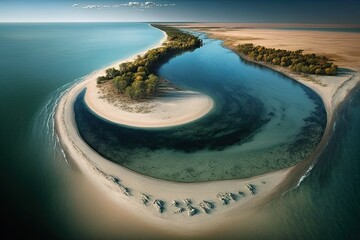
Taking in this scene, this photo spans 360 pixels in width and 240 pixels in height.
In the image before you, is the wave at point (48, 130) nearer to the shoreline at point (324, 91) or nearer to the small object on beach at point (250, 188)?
the small object on beach at point (250, 188)

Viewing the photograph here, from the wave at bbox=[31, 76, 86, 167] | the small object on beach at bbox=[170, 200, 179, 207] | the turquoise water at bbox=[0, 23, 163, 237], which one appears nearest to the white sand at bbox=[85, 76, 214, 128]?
the wave at bbox=[31, 76, 86, 167]

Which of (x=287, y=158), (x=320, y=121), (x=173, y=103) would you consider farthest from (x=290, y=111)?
(x=173, y=103)

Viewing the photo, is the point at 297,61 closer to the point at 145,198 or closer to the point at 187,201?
the point at 187,201

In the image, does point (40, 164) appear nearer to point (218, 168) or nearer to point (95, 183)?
point (95, 183)

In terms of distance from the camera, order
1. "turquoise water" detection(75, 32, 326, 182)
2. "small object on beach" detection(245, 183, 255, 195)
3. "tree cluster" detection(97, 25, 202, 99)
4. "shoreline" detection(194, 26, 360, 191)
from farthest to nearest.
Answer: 1. "tree cluster" detection(97, 25, 202, 99)
2. "turquoise water" detection(75, 32, 326, 182)
3. "shoreline" detection(194, 26, 360, 191)
4. "small object on beach" detection(245, 183, 255, 195)

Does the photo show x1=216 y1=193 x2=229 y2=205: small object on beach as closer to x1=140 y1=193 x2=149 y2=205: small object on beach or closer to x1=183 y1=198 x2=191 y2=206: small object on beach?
x1=183 y1=198 x2=191 y2=206: small object on beach

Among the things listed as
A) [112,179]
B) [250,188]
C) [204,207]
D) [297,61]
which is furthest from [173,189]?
[297,61]
